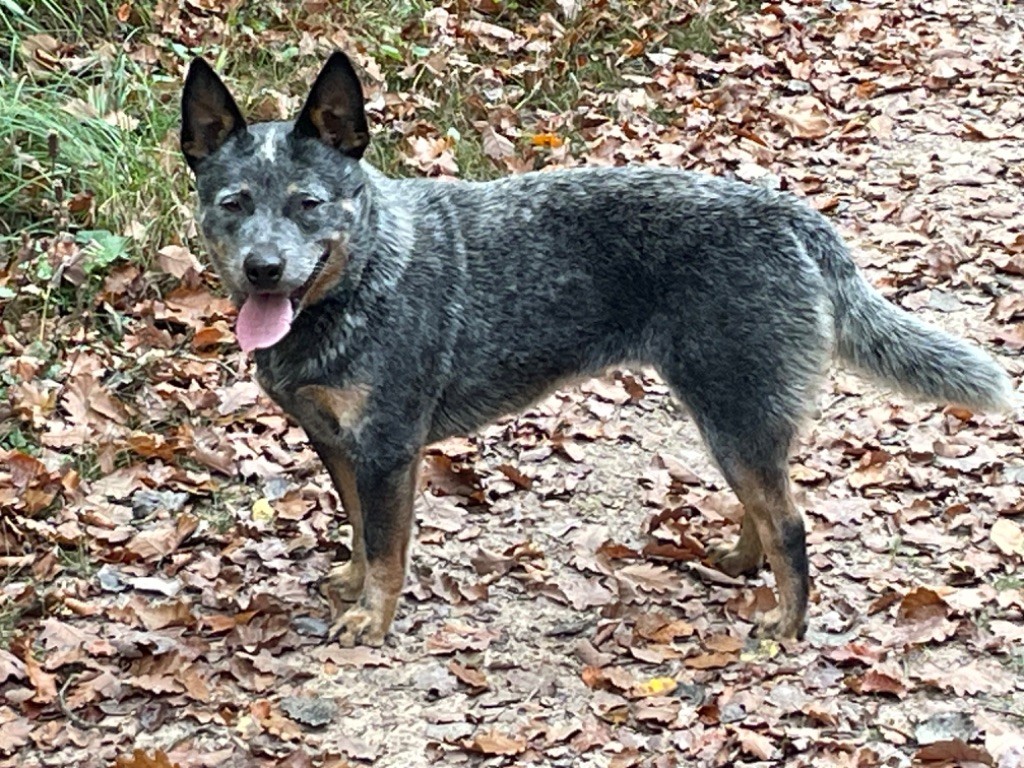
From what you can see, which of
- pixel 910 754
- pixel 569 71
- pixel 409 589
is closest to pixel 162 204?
pixel 409 589

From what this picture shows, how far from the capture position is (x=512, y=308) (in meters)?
4.63

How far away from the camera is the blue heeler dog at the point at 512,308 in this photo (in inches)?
166

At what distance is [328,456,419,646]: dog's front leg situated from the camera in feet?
14.6

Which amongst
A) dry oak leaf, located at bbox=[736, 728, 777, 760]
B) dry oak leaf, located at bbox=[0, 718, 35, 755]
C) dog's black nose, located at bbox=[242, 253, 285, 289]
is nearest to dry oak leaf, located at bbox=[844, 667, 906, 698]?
dry oak leaf, located at bbox=[736, 728, 777, 760]

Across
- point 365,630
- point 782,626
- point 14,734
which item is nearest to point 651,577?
point 782,626

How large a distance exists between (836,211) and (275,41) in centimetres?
348

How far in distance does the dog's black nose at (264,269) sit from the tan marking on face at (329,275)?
208 millimetres

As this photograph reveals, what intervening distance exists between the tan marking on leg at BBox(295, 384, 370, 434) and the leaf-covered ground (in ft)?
2.70

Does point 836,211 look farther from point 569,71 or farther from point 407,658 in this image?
point 407,658

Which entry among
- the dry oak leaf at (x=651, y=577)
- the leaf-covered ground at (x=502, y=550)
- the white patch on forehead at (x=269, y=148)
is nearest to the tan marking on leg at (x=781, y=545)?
the leaf-covered ground at (x=502, y=550)

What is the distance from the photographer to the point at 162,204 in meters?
6.61

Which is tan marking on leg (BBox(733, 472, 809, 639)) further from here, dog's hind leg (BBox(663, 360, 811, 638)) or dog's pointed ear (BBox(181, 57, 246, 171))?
dog's pointed ear (BBox(181, 57, 246, 171))

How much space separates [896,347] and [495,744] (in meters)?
1.82

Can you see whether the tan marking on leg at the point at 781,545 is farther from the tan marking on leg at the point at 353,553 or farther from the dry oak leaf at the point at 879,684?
the tan marking on leg at the point at 353,553
